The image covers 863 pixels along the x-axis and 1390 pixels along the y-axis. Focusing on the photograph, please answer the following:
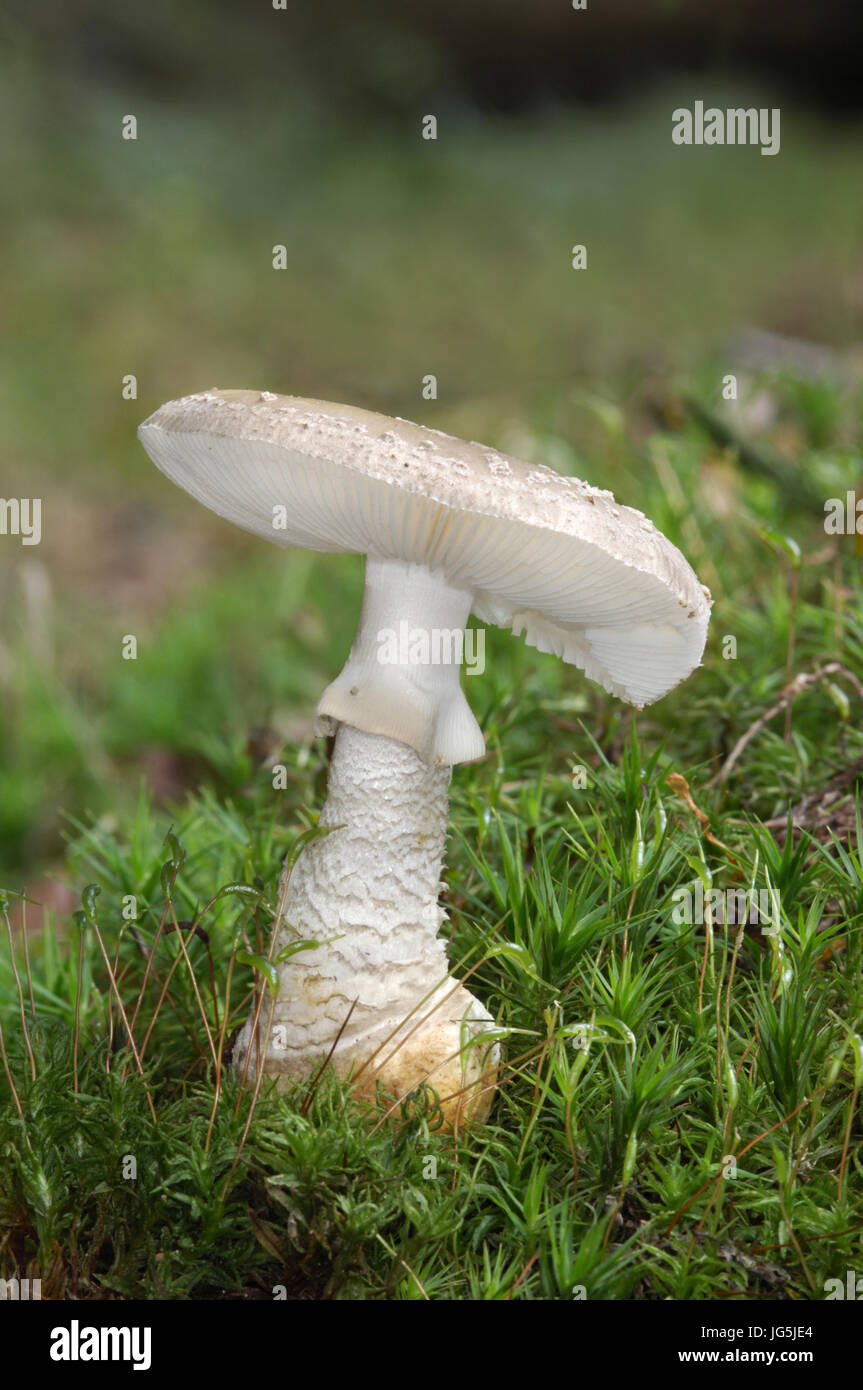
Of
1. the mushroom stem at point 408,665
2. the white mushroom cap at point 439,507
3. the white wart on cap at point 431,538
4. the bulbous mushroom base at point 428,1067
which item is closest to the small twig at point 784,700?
the white wart on cap at point 431,538

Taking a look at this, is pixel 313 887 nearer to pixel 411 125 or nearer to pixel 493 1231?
pixel 493 1231

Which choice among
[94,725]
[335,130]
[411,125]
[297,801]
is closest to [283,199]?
[335,130]

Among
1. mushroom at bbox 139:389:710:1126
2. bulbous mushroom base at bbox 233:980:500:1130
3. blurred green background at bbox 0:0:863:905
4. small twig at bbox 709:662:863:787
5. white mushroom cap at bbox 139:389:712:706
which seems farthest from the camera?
blurred green background at bbox 0:0:863:905

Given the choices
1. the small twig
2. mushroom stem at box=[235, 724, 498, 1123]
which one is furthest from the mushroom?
the small twig

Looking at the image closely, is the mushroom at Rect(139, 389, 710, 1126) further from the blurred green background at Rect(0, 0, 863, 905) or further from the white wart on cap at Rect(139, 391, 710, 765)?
the blurred green background at Rect(0, 0, 863, 905)

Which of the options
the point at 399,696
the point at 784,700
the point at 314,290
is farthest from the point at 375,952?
the point at 314,290

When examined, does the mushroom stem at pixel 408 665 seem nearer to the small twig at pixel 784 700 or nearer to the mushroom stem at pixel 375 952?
the mushroom stem at pixel 375 952

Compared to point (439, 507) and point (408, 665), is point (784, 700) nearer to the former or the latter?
point (408, 665)
